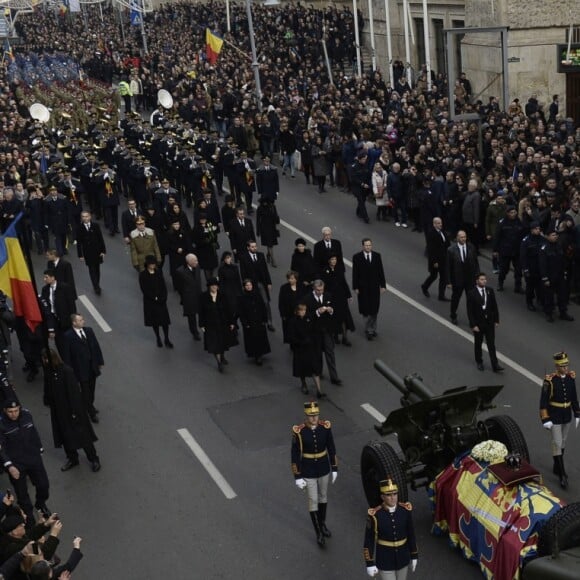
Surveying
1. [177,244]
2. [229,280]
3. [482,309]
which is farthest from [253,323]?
[177,244]

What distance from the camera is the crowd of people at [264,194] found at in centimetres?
1609

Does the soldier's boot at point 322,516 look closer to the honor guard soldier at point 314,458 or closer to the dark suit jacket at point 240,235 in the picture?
the honor guard soldier at point 314,458

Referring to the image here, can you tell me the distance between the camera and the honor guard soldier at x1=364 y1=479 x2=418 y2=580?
9.69 m

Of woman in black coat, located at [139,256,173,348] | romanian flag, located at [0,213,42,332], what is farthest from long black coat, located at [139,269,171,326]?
romanian flag, located at [0,213,42,332]

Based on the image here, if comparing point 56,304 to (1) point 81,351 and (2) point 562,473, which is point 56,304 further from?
(2) point 562,473

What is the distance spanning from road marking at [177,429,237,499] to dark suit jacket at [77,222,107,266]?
5868 mm

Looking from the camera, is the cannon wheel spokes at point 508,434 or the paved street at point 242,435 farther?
the paved street at point 242,435

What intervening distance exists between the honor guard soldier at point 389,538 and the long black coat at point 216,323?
663cm

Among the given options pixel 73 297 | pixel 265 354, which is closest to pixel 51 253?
pixel 73 297

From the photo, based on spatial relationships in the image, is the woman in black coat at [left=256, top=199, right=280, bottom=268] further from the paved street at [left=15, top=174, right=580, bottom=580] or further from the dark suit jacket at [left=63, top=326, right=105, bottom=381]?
the dark suit jacket at [left=63, top=326, right=105, bottom=381]

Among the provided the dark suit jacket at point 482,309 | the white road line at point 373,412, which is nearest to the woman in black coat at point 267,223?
the dark suit jacket at point 482,309

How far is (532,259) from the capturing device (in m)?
17.8

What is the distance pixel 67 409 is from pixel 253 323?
3871 mm

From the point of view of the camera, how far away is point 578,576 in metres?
8.31
